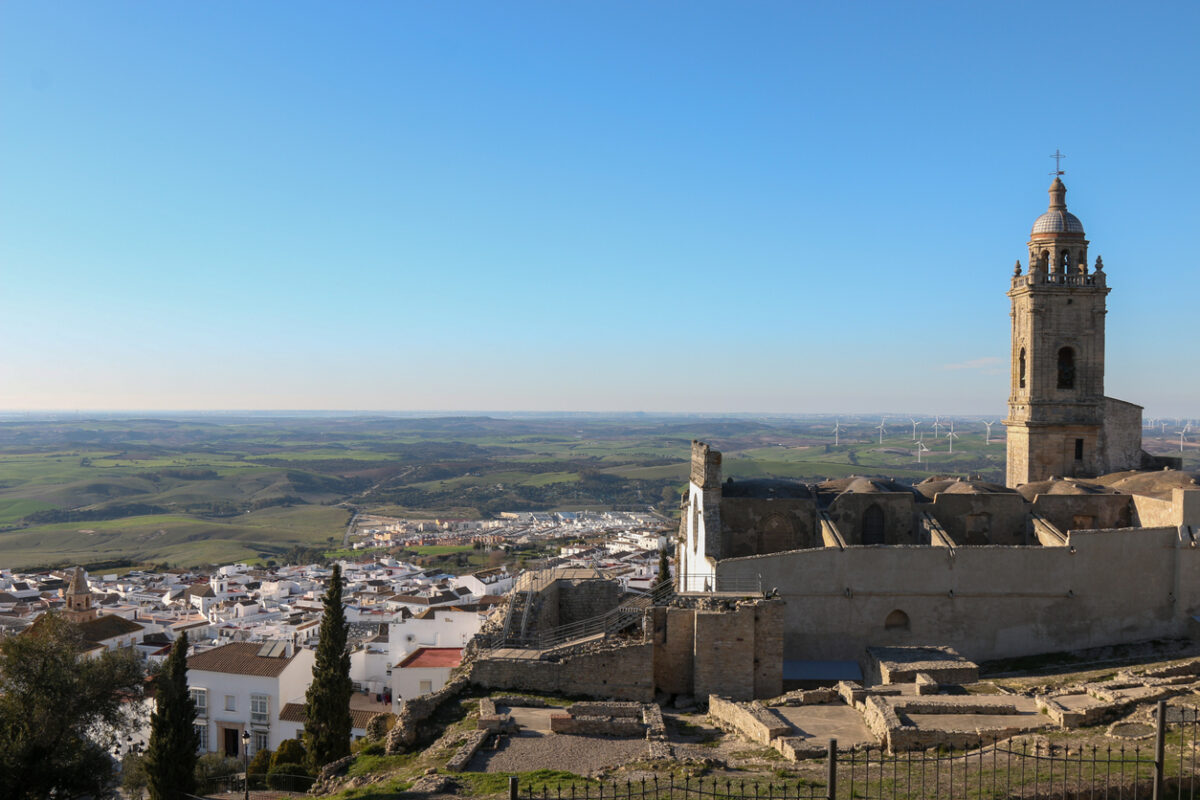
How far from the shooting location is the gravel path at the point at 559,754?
13578 millimetres

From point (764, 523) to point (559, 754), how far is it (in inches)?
564

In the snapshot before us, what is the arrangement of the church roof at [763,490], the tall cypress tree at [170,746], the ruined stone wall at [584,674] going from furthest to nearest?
the church roof at [763,490] < the tall cypress tree at [170,746] < the ruined stone wall at [584,674]

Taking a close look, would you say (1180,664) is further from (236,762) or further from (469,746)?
(236,762)

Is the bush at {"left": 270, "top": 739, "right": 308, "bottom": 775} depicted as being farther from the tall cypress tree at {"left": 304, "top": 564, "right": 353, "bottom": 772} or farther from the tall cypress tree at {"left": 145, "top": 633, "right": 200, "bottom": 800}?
the tall cypress tree at {"left": 145, "top": 633, "right": 200, "bottom": 800}

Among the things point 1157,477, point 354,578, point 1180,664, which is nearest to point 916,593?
point 1180,664

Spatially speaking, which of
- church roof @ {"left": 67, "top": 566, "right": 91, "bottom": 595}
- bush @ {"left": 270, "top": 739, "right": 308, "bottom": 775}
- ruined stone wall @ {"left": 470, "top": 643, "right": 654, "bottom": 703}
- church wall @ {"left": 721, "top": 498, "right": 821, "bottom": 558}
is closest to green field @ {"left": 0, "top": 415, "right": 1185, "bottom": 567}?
church roof @ {"left": 67, "top": 566, "right": 91, "bottom": 595}

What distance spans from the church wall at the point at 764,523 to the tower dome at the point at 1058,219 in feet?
43.6

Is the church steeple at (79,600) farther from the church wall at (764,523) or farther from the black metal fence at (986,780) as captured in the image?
the black metal fence at (986,780)

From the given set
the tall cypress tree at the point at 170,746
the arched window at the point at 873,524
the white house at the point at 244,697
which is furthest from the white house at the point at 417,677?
the arched window at the point at 873,524

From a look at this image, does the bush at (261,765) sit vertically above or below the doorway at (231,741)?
above

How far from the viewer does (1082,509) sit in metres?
26.9

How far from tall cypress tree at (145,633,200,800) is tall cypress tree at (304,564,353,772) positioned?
3031 millimetres

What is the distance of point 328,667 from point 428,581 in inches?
1765

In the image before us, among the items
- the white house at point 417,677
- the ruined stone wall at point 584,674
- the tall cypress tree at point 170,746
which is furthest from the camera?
the white house at point 417,677
